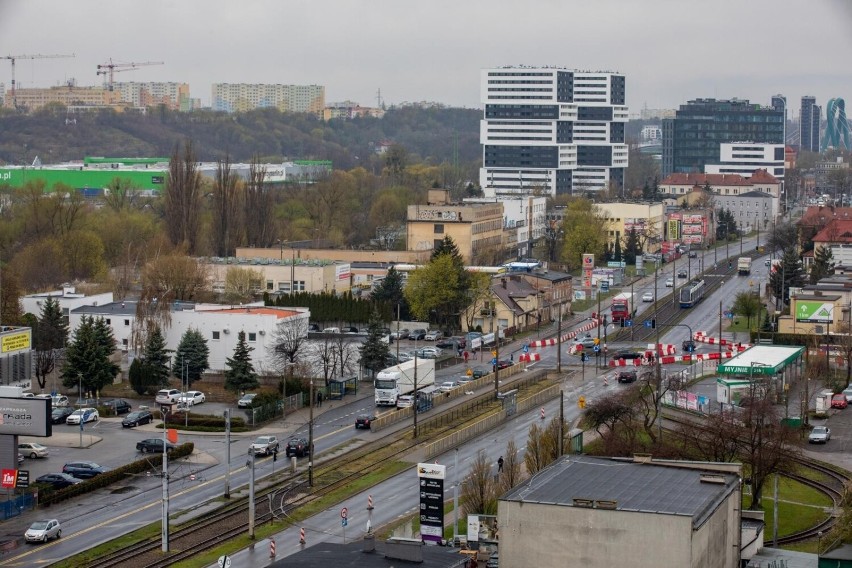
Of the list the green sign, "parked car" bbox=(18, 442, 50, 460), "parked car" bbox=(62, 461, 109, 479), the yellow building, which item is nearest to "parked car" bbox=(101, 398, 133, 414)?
"parked car" bbox=(18, 442, 50, 460)

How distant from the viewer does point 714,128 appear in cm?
15525

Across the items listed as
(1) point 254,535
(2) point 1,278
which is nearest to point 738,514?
(1) point 254,535

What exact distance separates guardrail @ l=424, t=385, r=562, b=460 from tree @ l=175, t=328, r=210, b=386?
30.4ft

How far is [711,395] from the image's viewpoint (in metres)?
42.2

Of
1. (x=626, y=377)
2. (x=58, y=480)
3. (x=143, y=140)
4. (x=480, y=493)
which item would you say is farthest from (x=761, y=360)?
(x=143, y=140)

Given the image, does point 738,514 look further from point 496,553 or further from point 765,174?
point 765,174

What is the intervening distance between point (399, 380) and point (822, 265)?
96.9 ft

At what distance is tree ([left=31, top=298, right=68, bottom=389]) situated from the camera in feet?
143

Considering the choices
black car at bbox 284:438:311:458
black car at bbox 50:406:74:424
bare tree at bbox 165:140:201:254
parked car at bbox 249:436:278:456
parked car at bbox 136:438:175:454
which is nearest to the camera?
black car at bbox 284:438:311:458

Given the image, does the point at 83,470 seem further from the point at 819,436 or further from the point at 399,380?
the point at 819,436

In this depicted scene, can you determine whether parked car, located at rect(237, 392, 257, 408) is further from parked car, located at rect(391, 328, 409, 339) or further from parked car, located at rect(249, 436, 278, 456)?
parked car, located at rect(391, 328, 409, 339)

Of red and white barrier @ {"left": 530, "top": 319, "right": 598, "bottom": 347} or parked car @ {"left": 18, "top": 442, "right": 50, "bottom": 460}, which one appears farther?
red and white barrier @ {"left": 530, "top": 319, "right": 598, "bottom": 347}

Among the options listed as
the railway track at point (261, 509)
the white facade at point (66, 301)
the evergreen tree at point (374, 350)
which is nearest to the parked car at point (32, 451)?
the railway track at point (261, 509)

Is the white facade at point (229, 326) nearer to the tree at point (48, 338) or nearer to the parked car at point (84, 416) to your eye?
the tree at point (48, 338)
